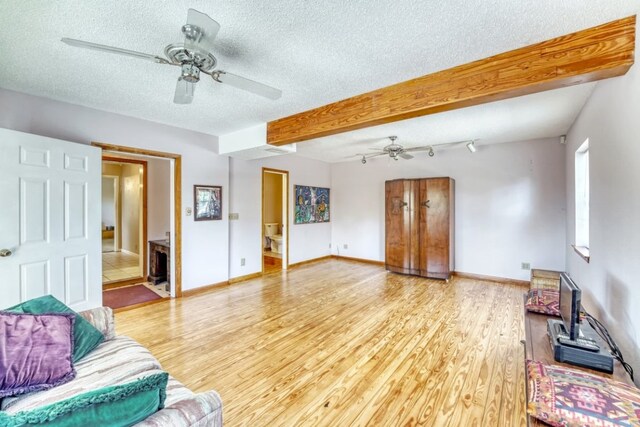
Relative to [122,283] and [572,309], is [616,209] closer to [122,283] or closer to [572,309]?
[572,309]

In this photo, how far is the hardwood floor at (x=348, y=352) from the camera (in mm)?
1887

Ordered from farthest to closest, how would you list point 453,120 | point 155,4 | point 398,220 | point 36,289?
point 398,220, point 453,120, point 36,289, point 155,4

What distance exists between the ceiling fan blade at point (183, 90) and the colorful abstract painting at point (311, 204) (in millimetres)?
4161

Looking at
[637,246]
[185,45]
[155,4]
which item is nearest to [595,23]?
[637,246]

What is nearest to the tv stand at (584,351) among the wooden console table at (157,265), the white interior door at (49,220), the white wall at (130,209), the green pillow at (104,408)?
the green pillow at (104,408)

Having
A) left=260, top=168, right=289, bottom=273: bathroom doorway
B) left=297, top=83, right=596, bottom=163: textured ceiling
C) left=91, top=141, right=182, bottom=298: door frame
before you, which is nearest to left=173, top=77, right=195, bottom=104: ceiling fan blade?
left=91, top=141, right=182, bottom=298: door frame

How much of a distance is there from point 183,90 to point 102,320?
5.61 ft

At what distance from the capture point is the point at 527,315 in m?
2.30

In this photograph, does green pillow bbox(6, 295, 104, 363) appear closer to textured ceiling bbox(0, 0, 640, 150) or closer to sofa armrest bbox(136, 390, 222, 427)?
sofa armrest bbox(136, 390, 222, 427)

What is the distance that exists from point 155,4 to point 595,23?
2.63 meters

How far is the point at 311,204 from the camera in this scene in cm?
658

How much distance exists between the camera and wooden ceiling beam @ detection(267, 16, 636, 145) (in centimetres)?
174

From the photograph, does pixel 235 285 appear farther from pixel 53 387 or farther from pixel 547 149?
pixel 547 149

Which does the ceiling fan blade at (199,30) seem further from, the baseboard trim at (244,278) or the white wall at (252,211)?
the baseboard trim at (244,278)
